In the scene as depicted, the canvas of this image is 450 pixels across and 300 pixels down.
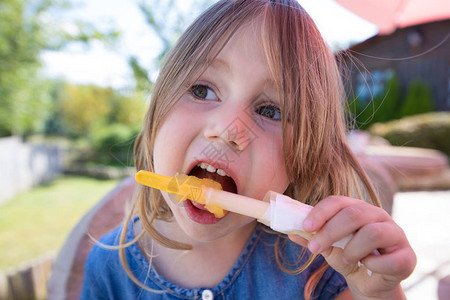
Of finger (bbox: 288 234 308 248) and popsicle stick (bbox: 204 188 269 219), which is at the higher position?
popsicle stick (bbox: 204 188 269 219)

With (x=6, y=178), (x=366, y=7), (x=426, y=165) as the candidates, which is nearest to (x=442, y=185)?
(x=426, y=165)

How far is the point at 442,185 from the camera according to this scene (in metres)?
5.76

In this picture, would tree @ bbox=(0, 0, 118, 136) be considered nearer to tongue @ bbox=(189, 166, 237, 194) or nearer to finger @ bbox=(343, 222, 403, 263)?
tongue @ bbox=(189, 166, 237, 194)

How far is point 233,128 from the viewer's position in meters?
0.77

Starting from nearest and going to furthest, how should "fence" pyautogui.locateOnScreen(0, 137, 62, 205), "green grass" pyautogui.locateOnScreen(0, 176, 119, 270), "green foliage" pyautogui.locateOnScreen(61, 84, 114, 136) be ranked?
"green grass" pyautogui.locateOnScreen(0, 176, 119, 270) < "fence" pyautogui.locateOnScreen(0, 137, 62, 205) < "green foliage" pyautogui.locateOnScreen(61, 84, 114, 136)

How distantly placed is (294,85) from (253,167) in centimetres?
22

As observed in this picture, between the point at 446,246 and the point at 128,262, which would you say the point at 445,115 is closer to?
the point at 446,246

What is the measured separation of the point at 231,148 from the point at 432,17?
1.24 metres

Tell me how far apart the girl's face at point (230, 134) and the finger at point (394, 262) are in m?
0.27

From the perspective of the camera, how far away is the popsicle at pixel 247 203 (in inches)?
25.2


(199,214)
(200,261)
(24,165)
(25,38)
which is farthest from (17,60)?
(199,214)

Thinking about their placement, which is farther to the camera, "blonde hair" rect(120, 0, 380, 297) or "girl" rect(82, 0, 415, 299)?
"blonde hair" rect(120, 0, 380, 297)

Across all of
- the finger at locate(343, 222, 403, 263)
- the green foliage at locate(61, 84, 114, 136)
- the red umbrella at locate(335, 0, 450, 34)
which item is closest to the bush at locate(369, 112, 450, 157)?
the red umbrella at locate(335, 0, 450, 34)

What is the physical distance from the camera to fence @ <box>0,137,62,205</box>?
648 cm
